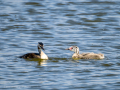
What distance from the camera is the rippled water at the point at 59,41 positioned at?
1178cm

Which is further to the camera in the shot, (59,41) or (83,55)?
(59,41)

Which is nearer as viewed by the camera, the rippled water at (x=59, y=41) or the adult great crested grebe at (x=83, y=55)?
the rippled water at (x=59, y=41)

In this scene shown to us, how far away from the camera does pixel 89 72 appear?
12.7 metres

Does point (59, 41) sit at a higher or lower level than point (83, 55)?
higher

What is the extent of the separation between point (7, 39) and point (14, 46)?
3.93 ft

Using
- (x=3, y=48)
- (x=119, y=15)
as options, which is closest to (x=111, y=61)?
(x=3, y=48)

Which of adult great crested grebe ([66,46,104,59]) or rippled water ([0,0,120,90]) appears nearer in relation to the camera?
rippled water ([0,0,120,90])

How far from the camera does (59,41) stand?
17.4 m

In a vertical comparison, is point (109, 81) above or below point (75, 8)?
below

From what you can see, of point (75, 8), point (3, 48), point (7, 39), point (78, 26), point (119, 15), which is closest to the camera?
point (3, 48)

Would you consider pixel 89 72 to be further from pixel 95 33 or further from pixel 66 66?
pixel 95 33

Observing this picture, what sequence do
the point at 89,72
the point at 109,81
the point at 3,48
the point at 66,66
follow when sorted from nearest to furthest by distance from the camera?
the point at 109,81
the point at 89,72
the point at 66,66
the point at 3,48

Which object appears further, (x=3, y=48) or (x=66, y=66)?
(x=3, y=48)

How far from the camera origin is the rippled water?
38.7 ft
